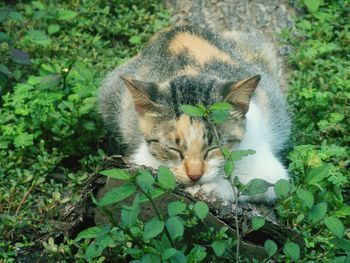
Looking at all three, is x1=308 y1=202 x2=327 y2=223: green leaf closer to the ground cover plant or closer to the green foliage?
the ground cover plant

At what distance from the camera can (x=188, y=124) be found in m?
4.98

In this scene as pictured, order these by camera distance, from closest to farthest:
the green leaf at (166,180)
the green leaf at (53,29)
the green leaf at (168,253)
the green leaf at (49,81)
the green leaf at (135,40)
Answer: the green leaf at (168,253)
the green leaf at (166,180)
the green leaf at (49,81)
the green leaf at (53,29)
the green leaf at (135,40)

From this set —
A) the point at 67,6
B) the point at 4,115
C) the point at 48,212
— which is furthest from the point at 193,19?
the point at 48,212

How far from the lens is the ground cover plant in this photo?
14.6 ft

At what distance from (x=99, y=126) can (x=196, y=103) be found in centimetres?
169

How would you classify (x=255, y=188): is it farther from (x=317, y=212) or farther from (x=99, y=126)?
(x=99, y=126)

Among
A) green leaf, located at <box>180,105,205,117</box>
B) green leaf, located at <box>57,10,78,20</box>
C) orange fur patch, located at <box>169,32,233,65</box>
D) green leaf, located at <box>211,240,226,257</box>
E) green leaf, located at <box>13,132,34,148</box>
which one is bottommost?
green leaf, located at <box>13,132,34,148</box>

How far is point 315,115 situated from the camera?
6.63 metres

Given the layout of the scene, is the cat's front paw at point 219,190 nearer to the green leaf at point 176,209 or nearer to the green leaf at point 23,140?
the green leaf at point 176,209

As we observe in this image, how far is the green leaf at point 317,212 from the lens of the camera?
419 cm

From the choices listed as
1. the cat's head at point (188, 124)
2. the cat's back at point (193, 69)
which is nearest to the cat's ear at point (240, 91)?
the cat's head at point (188, 124)

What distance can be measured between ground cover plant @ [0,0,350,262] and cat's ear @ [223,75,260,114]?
669 millimetres

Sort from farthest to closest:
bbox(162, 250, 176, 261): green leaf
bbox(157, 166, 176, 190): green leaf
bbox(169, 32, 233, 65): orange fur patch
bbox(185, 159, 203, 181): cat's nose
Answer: bbox(169, 32, 233, 65): orange fur patch
bbox(185, 159, 203, 181): cat's nose
bbox(157, 166, 176, 190): green leaf
bbox(162, 250, 176, 261): green leaf

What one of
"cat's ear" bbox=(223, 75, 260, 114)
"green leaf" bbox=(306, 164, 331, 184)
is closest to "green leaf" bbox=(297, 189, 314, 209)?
"green leaf" bbox=(306, 164, 331, 184)
